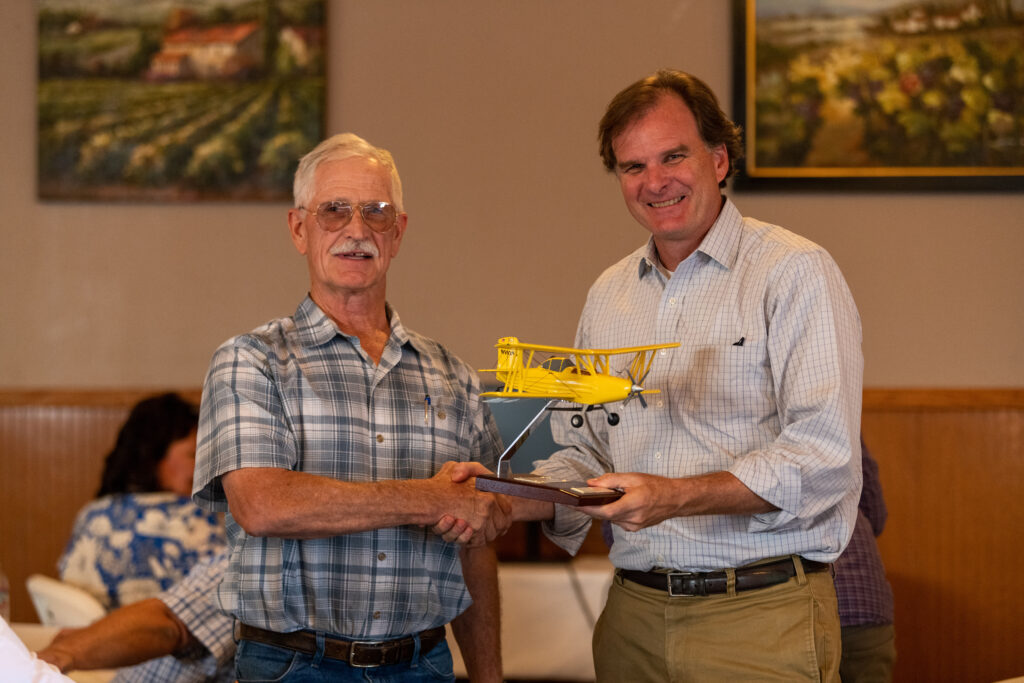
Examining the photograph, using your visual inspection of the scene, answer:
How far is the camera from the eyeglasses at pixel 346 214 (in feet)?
7.64

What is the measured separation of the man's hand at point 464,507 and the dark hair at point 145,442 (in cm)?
191

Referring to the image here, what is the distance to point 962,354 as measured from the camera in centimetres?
450

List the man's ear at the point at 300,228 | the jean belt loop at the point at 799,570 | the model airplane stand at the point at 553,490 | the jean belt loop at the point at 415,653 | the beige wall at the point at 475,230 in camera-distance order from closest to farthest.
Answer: the model airplane stand at the point at 553,490 → the jean belt loop at the point at 799,570 → the jean belt loop at the point at 415,653 → the man's ear at the point at 300,228 → the beige wall at the point at 475,230

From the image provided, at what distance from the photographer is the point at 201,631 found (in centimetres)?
273

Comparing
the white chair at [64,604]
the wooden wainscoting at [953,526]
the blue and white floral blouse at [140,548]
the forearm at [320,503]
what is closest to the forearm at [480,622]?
the forearm at [320,503]

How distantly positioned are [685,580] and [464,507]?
1.68 feet

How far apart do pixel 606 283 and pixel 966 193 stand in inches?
108

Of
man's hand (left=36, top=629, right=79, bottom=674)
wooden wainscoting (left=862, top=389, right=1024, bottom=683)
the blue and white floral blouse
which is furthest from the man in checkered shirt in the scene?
wooden wainscoting (left=862, top=389, right=1024, bottom=683)

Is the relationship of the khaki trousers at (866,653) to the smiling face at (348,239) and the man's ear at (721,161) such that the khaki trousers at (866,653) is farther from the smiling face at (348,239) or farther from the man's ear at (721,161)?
the smiling face at (348,239)

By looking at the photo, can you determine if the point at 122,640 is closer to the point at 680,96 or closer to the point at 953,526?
the point at 680,96

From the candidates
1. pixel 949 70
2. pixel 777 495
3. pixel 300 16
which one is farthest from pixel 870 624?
pixel 300 16

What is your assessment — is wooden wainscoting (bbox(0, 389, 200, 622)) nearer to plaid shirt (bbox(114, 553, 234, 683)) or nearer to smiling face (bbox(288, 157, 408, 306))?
plaid shirt (bbox(114, 553, 234, 683))

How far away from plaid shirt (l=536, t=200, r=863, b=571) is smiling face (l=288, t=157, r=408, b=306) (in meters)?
0.61

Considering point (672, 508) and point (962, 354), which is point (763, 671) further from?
point (962, 354)
